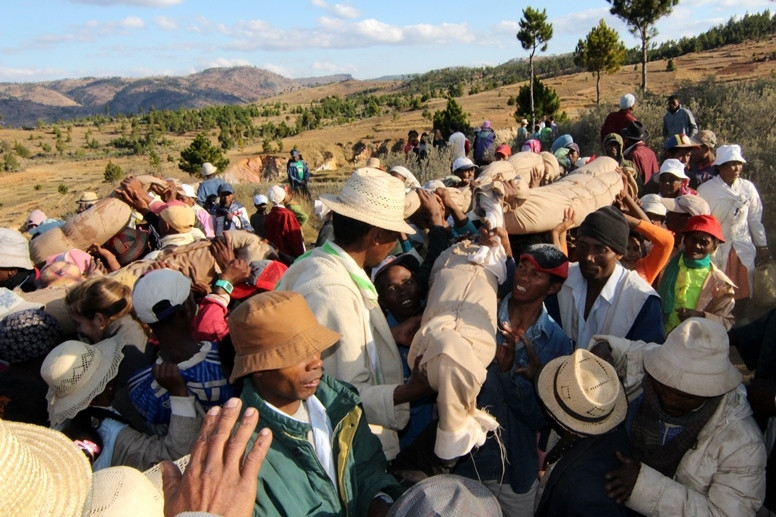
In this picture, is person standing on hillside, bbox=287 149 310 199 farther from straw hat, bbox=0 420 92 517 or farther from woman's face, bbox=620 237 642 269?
straw hat, bbox=0 420 92 517

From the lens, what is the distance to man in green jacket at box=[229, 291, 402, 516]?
166 centimetres

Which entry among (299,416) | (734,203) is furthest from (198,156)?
(299,416)

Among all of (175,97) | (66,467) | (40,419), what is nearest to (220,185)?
(40,419)

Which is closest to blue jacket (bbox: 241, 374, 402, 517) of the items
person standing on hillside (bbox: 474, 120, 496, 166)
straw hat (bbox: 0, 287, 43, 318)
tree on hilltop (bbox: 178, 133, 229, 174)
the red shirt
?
straw hat (bbox: 0, 287, 43, 318)

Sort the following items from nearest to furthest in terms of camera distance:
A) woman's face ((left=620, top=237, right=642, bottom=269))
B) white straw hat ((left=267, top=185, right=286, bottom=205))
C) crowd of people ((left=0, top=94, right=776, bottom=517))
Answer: crowd of people ((left=0, top=94, right=776, bottom=517)), woman's face ((left=620, top=237, right=642, bottom=269)), white straw hat ((left=267, top=185, right=286, bottom=205))

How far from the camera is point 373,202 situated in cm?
228

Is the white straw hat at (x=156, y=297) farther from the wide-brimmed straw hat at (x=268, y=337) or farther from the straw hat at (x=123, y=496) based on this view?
the straw hat at (x=123, y=496)

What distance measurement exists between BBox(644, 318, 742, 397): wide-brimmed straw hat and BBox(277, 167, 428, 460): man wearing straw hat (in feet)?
3.07

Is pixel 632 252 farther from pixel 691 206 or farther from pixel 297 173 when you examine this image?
pixel 297 173

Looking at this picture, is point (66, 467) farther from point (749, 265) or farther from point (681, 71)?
point (681, 71)

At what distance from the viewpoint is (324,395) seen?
1.89 metres

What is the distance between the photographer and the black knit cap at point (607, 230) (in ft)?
8.77

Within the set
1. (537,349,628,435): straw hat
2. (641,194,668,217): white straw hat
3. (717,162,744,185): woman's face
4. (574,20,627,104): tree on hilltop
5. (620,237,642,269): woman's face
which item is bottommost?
(537,349,628,435): straw hat

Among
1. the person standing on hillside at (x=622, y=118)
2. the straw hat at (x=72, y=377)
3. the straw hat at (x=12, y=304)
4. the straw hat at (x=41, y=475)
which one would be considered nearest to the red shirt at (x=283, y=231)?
the straw hat at (x=12, y=304)
